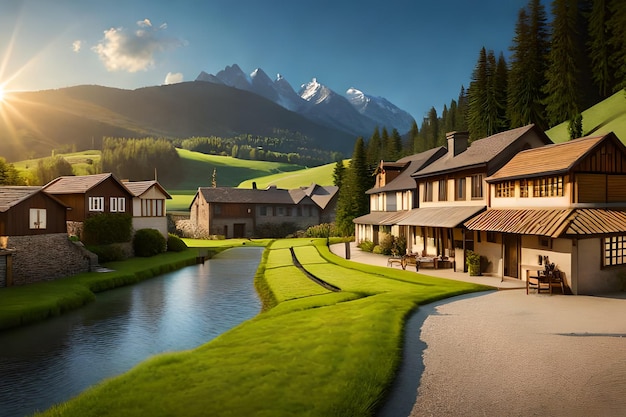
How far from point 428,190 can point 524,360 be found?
29093 mm

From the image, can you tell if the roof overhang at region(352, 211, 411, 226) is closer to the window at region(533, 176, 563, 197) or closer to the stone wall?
the window at region(533, 176, 563, 197)

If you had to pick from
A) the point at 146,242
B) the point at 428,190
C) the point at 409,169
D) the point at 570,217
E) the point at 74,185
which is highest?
the point at 409,169

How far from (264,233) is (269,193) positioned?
918 cm

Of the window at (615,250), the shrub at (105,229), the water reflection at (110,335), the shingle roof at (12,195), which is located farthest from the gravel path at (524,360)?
the shrub at (105,229)

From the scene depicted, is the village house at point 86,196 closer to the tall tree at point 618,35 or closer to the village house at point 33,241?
the village house at point 33,241

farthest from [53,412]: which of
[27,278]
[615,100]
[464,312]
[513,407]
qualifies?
[615,100]

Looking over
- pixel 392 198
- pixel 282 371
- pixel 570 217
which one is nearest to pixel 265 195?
pixel 392 198

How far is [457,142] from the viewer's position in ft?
127

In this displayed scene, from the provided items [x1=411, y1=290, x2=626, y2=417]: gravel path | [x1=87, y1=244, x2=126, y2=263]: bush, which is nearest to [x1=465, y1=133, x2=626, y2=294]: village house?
[x1=411, y1=290, x2=626, y2=417]: gravel path

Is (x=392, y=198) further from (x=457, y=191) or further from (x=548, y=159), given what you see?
(x=548, y=159)

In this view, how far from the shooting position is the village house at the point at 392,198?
146ft

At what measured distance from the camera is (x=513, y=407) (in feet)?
31.3

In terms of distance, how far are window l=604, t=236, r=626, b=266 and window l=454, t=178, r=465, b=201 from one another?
12.3 meters

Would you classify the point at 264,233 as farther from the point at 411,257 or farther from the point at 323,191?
the point at 411,257
